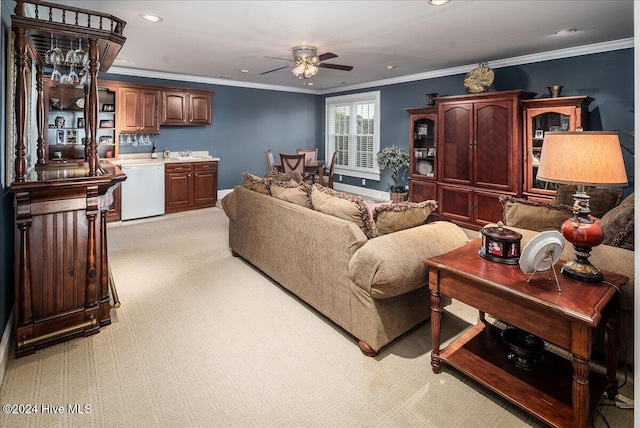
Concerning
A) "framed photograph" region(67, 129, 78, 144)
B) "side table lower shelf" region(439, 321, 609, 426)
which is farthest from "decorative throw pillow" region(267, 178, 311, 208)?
"framed photograph" region(67, 129, 78, 144)

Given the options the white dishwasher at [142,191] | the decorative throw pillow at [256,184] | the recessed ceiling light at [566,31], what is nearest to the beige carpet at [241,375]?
the decorative throw pillow at [256,184]

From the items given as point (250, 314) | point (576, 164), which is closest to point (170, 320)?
point (250, 314)

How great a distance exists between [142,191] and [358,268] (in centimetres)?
482

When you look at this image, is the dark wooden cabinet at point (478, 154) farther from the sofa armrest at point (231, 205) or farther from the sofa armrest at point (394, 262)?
the sofa armrest at point (231, 205)

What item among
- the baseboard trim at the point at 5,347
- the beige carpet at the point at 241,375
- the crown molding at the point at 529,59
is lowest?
the beige carpet at the point at 241,375

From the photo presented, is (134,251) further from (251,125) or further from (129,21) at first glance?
(251,125)

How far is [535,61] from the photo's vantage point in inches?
196

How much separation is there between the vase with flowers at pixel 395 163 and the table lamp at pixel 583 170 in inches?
188

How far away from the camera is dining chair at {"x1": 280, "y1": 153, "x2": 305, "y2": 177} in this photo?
6.85 metres

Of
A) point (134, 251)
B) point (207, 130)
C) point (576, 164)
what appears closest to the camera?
point (576, 164)

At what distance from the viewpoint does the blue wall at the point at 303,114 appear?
4.21m

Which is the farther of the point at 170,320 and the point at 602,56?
the point at 602,56

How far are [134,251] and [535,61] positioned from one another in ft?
18.9

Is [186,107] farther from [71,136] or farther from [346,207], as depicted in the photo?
[346,207]
